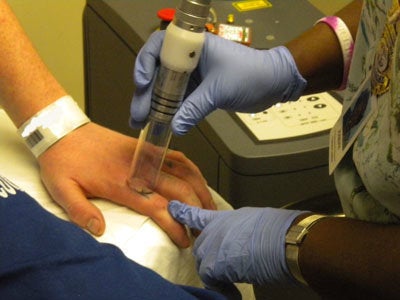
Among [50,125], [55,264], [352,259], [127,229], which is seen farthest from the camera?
[50,125]

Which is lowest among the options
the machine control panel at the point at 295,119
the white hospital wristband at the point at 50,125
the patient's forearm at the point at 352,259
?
the machine control panel at the point at 295,119

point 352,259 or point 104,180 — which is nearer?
point 352,259

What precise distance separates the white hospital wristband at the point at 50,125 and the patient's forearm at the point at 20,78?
0.7 inches

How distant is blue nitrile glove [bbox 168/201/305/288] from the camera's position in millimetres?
878

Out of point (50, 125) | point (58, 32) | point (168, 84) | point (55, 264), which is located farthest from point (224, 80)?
point (58, 32)

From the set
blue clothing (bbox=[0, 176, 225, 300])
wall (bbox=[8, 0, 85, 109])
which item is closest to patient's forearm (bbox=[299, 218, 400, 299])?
blue clothing (bbox=[0, 176, 225, 300])

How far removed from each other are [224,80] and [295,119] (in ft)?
1.14

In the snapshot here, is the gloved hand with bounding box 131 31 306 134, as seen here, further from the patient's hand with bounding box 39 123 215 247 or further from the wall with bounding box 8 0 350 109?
the wall with bounding box 8 0 350 109

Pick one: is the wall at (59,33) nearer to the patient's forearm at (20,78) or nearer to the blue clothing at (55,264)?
the patient's forearm at (20,78)

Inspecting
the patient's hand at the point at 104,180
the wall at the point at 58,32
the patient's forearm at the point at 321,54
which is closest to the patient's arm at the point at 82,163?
Answer: the patient's hand at the point at 104,180

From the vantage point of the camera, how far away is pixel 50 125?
0.97 metres

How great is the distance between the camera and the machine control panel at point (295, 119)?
1.25 meters

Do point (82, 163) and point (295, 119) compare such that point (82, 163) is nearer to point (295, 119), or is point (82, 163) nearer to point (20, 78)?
point (20, 78)

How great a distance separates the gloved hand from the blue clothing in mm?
332
